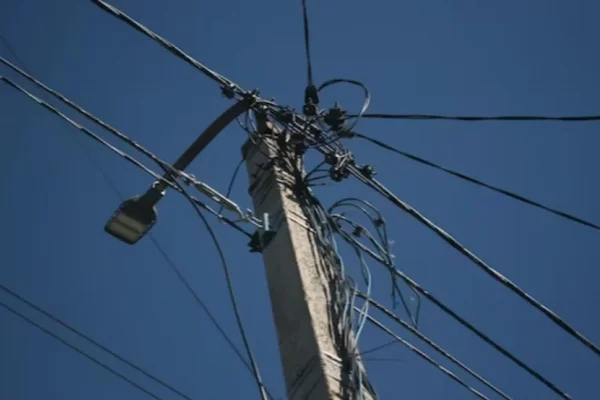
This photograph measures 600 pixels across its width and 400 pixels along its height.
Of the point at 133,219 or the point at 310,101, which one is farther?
the point at 310,101

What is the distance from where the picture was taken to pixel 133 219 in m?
5.16

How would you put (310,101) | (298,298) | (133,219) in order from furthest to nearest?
(310,101)
(133,219)
(298,298)

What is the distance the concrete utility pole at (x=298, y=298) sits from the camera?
395 centimetres

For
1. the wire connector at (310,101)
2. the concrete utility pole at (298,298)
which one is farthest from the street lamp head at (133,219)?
the wire connector at (310,101)

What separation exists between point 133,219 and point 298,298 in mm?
1382

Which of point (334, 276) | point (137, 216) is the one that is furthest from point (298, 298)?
point (137, 216)

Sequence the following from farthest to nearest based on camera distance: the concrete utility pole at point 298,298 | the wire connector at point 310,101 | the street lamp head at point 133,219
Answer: the wire connector at point 310,101 → the street lamp head at point 133,219 → the concrete utility pole at point 298,298

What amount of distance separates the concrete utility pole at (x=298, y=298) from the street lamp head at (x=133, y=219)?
2.13 ft

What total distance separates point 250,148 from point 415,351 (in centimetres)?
172

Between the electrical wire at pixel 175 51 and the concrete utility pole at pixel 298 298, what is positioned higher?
the electrical wire at pixel 175 51

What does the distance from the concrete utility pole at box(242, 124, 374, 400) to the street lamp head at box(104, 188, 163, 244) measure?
25.6 inches

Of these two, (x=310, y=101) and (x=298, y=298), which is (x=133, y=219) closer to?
(x=298, y=298)

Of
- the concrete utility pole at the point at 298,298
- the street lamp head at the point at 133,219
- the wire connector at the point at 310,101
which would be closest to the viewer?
the concrete utility pole at the point at 298,298

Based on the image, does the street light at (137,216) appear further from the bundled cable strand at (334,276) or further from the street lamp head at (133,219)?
the bundled cable strand at (334,276)
